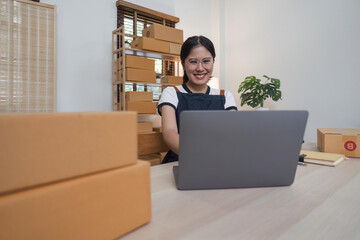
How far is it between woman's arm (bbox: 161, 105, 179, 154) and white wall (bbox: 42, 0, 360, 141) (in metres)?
1.80

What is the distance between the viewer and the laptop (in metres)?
0.56

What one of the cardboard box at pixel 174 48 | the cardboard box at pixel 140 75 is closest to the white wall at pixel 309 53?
the cardboard box at pixel 174 48

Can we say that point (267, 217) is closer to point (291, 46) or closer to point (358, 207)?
point (358, 207)

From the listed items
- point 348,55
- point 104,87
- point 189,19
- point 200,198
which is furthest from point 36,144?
point 189,19

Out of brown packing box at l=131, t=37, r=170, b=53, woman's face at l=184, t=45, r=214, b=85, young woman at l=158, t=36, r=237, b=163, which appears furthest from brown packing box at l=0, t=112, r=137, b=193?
brown packing box at l=131, t=37, r=170, b=53

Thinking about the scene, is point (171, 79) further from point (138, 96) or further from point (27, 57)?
point (27, 57)

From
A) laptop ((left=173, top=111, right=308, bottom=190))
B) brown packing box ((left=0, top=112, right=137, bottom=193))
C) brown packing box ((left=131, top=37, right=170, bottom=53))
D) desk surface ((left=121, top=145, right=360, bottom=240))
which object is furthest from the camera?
brown packing box ((left=131, top=37, right=170, bottom=53))

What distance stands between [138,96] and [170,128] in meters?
1.51

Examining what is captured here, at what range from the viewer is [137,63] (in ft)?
8.63

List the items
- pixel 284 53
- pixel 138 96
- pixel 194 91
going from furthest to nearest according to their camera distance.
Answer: pixel 284 53, pixel 138 96, pixel 194 91

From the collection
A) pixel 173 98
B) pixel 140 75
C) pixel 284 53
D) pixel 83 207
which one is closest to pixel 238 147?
pixel 83 207

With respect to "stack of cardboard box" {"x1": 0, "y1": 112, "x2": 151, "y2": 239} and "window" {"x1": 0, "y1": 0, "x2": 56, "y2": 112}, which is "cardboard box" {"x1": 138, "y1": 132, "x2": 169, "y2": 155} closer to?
"stack of cardboard box" {"x1": 0, "y1": 112, "x2": 151, "y2": 239}

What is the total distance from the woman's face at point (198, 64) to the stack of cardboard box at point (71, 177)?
1066 mm

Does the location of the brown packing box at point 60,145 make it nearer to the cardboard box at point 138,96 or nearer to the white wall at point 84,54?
the cardboard box at point 138,96
